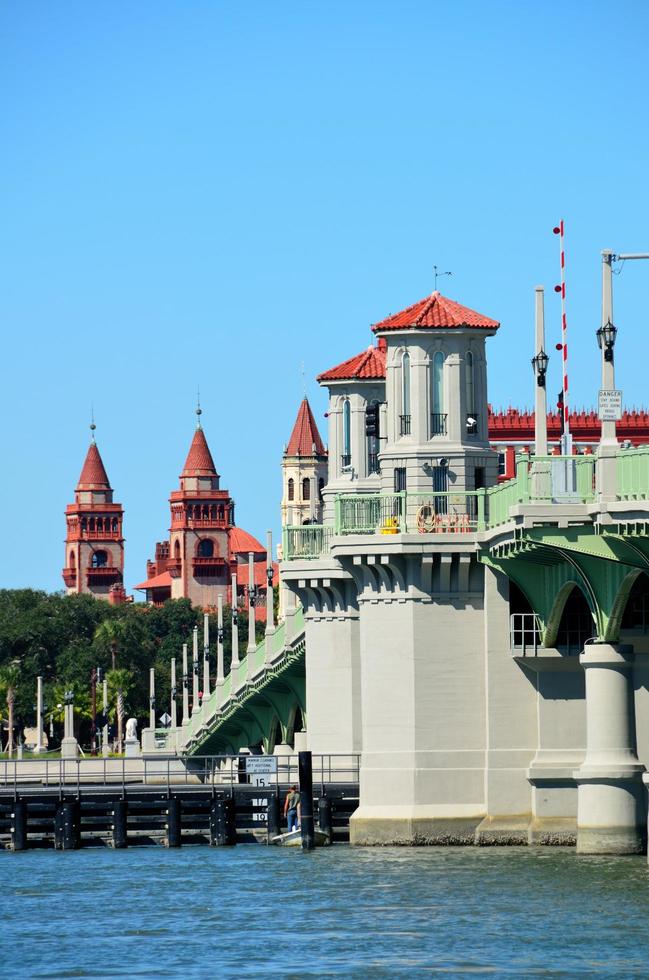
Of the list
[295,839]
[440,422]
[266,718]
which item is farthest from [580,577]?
[266,718]

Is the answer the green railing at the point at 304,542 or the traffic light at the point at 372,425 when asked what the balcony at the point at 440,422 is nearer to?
the traffic light at the point at 372,425

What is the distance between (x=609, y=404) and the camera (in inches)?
2581

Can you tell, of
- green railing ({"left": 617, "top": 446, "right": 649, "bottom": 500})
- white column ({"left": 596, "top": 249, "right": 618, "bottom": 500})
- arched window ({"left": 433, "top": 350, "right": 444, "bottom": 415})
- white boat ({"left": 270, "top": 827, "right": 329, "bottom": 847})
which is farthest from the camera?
white boat ({"left": 270, "top": 827, "right": 329, "bottom": 847})

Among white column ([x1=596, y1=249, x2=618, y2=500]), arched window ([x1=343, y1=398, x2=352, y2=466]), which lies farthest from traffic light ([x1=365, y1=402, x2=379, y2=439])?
white column ([x1=596, y1=249, x2=618, y2=500])

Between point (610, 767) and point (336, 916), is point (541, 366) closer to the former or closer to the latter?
point (610, 767)

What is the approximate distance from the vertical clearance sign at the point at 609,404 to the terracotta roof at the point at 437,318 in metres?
12.1

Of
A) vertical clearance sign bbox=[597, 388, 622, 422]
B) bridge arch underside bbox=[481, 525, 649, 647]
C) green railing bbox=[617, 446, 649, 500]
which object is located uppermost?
vertical clearance sign bbox=[597, 388, 622, 422]

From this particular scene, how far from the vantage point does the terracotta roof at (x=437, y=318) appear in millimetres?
77562

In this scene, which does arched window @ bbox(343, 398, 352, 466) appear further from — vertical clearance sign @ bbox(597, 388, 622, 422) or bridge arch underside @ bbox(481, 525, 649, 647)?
vertical clearance sign @ bbox(597, 388, 622, 422)

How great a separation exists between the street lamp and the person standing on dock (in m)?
16.4

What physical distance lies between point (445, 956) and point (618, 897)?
7981mm

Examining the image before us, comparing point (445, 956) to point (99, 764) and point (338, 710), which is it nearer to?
point (338, 710)

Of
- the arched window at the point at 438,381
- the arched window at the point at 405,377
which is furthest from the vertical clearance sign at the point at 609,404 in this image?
the arched window at the point at 405,377

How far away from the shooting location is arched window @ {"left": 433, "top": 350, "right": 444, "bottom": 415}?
77.9 metres
